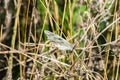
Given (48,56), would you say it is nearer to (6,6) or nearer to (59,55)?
(59,55)

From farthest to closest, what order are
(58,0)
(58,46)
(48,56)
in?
(58,0) < (48,56) < (58,46)

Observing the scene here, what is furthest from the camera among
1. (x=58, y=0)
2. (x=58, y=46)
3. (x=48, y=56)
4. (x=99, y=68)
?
(x=58, y=0)

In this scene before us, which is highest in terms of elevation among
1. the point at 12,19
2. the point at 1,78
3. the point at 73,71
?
the point at 12,19

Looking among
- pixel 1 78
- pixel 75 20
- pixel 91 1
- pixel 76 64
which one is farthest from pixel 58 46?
pixel 1 78

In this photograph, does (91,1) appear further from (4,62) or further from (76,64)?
(4,62)

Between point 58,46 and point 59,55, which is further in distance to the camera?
point 59,55

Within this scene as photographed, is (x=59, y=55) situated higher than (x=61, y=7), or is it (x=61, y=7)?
(x=61, y=7)
